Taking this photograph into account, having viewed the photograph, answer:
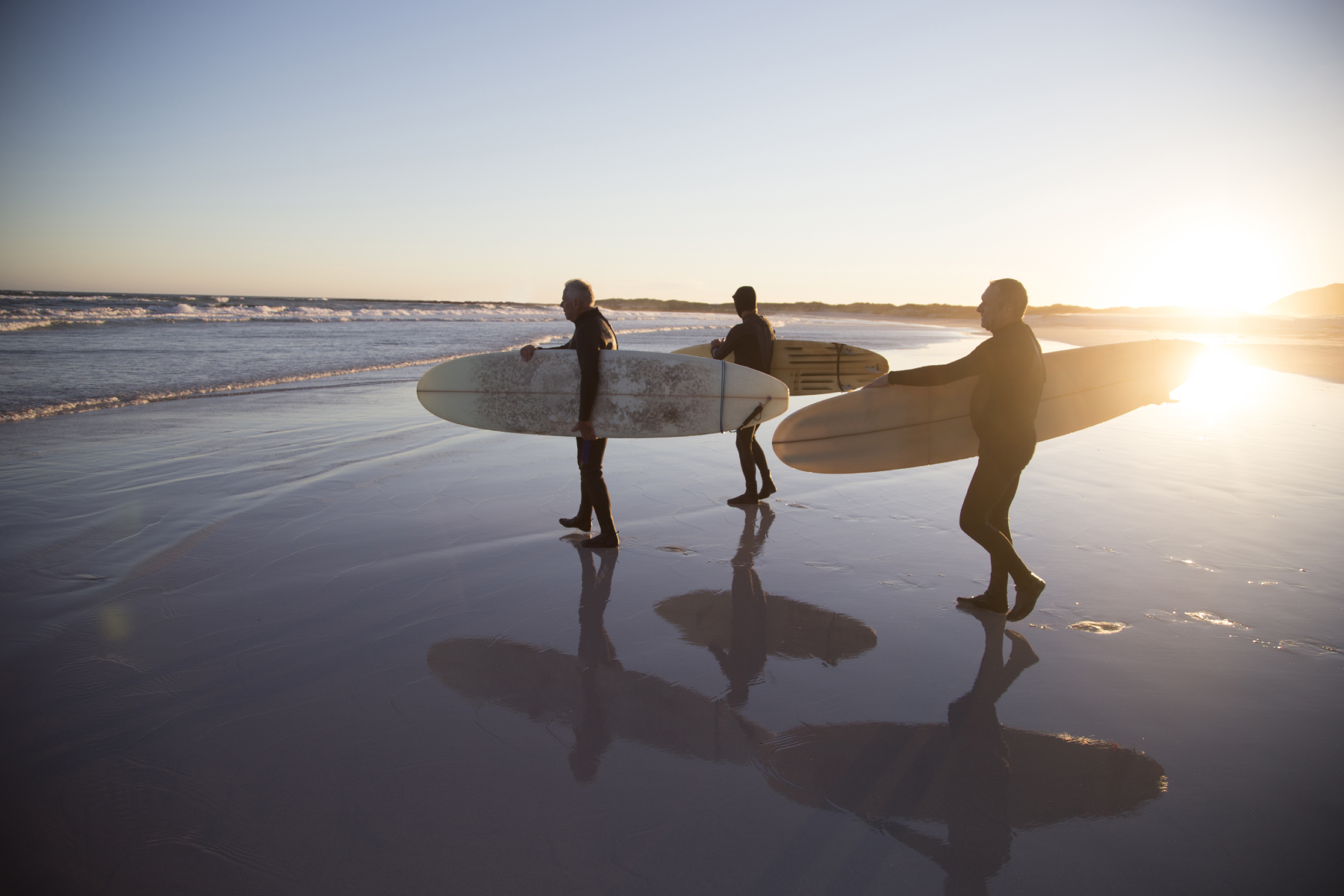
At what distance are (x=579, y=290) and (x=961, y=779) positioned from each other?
334cm

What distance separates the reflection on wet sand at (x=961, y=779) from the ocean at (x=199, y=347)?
9503 millimetres

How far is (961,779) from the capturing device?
216 centimetres

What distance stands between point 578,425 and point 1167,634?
11.0 feet

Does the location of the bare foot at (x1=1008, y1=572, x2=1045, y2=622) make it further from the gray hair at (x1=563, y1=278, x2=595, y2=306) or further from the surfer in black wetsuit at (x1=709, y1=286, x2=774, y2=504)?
the gray hair at (x1=563, y1=278, x2=595, y2=306)

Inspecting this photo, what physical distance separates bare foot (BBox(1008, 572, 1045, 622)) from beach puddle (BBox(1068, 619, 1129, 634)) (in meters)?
0.22

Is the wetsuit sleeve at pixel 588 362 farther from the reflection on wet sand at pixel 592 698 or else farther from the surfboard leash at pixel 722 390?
the reflection on wet sand at pixel 592 698

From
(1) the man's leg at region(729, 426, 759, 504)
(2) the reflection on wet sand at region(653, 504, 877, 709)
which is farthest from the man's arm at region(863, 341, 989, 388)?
(1) the man's leg at region(729, 426, 759, 504)

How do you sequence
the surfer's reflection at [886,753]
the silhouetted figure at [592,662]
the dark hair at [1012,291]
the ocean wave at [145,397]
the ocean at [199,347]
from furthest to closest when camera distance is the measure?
the ocean at [199,347]
the ocean wave at [145,397]
the dark hair at [1012,291]
the silhouetted figure at [592,662]
the surfer's reflection at [886,753]

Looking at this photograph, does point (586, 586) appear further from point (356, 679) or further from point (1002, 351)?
point (1002, 351)

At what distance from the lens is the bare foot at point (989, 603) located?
334cm

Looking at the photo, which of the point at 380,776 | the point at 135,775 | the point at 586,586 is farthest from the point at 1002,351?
the point at 135,775

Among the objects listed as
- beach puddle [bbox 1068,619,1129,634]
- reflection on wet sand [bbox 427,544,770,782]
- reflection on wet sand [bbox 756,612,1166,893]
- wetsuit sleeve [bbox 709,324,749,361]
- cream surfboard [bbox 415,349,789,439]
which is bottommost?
reflection on wet sand [bbox 756,612,1166,893]

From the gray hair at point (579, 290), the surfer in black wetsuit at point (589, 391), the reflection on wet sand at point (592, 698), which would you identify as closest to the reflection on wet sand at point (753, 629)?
the reflection on wet sand at point (592, 698)

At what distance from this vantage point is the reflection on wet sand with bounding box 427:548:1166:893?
2008mm
